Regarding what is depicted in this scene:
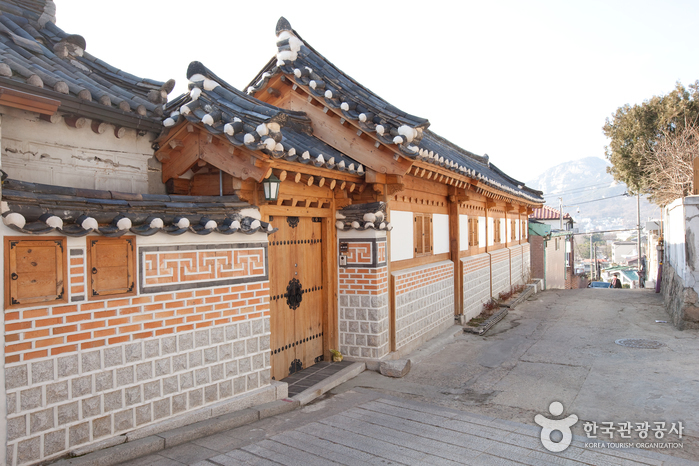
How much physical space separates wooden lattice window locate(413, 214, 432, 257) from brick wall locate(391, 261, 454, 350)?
14.0 inches

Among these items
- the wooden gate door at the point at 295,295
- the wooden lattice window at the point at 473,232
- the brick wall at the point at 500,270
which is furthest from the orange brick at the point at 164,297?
the brick wall at the point at 500,270

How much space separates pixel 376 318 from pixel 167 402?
3698 millimetres

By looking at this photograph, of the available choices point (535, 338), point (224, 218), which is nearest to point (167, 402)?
point (224, 218)

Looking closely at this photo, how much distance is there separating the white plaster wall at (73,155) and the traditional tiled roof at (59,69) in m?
0.37

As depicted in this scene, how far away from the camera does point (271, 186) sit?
5.83m

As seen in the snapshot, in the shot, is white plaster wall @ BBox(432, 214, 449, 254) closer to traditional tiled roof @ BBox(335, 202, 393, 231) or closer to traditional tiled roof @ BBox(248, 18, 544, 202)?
traditional tiled roof @ BBox(248, 18, 544, 202)

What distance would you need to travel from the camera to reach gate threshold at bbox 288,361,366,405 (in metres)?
6.35

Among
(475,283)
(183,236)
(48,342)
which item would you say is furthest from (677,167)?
(48,342)

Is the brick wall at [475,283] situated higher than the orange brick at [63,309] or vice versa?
the orange brick at [63,309]

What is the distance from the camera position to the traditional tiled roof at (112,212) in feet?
12.7

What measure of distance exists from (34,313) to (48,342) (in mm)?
280

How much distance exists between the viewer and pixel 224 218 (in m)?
5.46

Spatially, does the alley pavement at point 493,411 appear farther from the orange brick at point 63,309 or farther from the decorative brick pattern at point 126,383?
the orange brick at point 63,309

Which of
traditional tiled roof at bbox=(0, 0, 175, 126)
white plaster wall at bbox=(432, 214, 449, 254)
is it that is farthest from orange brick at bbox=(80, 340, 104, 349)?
white plaster wall at bbox=(432, 214, 449, 254)
